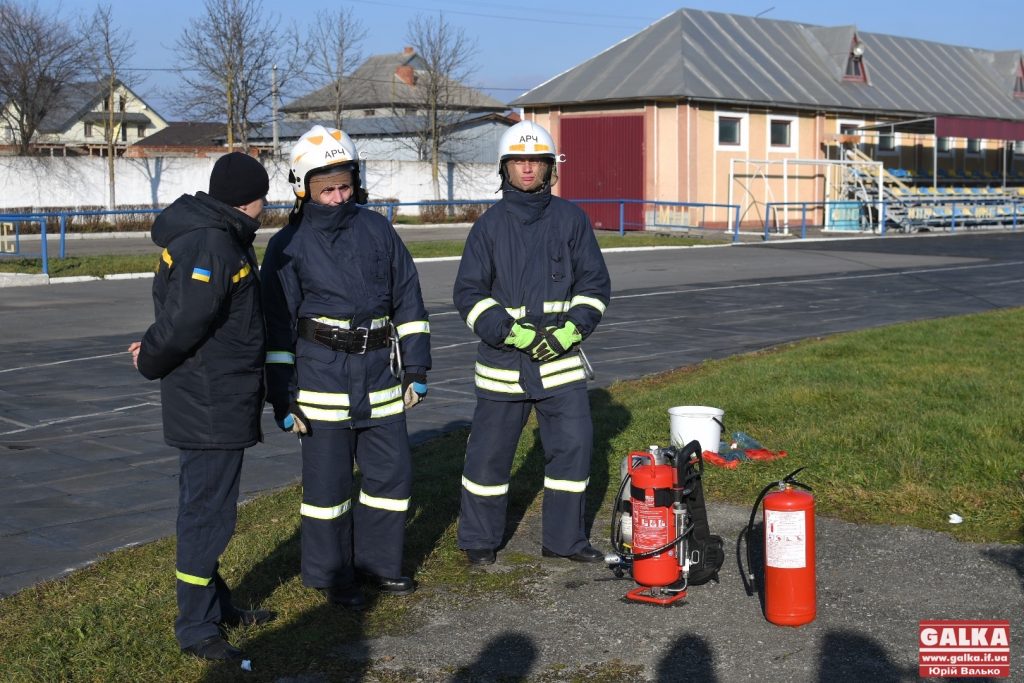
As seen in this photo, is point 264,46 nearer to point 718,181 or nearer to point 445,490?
point 718,181

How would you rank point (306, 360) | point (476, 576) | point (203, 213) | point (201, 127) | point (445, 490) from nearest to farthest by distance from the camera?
1. point (203, 213)
2. point (306, 360)
3. point (476, 576)
4. point (445, 490)
5. point (201, 127)

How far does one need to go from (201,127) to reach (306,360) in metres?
85.3

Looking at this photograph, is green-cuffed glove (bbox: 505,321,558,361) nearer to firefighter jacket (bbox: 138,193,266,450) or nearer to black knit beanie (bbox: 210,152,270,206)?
firefighter jacket (bbox: 138,193,266,450)

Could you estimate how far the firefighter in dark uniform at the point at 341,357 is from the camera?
17.3 ft

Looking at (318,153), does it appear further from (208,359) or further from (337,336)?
(208,359)

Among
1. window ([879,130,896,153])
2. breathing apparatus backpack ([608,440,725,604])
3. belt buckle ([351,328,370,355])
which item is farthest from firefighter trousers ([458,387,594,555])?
window ([879,130,896,153])

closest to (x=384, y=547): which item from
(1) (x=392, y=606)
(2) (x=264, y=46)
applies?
(1) (x=392, y=606)

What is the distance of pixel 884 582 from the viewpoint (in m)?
5.50

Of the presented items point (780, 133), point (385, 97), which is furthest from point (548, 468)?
point (385, 97)

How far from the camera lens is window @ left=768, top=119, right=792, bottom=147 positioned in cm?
4141

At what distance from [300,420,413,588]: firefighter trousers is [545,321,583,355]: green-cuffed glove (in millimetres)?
812

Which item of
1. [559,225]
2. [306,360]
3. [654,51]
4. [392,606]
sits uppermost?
[654,51]

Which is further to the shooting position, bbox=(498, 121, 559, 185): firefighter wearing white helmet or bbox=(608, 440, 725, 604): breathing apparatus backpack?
Result: bbox=(498, 121, 559, 185): firefighter wearing white helmet

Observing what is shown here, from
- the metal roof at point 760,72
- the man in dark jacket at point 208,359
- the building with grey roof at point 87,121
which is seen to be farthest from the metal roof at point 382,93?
the man in dark jacket at point 208,359
